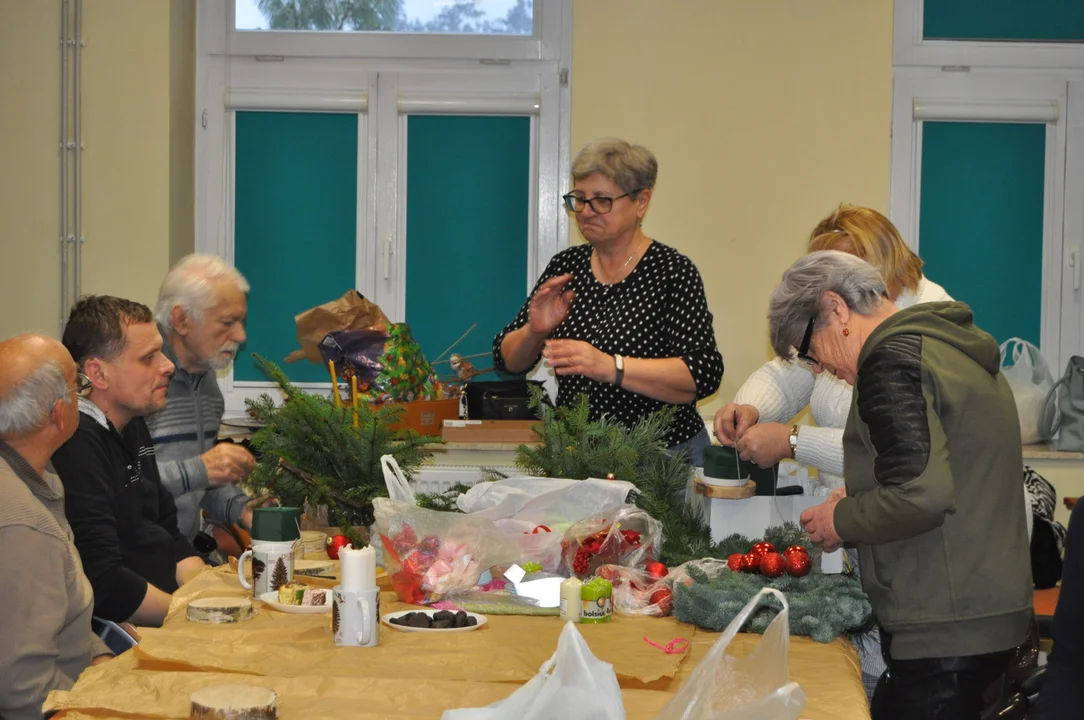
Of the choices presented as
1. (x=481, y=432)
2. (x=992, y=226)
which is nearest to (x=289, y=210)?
(x=481, y=432)

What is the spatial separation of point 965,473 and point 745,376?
2.69m

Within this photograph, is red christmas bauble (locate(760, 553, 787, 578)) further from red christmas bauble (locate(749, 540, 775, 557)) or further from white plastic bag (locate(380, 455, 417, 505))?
white plastic bag (locate(380, 455, 417, 505))

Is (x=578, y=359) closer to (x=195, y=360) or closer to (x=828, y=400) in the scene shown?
(x=828, y=400)

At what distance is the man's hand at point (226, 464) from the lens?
9.96 feet

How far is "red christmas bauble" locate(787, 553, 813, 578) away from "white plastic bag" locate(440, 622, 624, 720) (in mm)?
787

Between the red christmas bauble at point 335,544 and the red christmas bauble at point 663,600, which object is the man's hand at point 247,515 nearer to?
the red christmas bauble at point 335,544

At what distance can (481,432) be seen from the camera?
3938 mm

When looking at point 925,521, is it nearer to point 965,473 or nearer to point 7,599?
point 965,473

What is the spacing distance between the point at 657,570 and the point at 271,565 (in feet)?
2.25

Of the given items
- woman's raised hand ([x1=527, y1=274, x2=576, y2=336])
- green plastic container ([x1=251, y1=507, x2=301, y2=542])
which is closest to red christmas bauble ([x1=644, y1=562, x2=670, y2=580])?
green plastic container ([x1=251, y1=507, x2=301, y2=542])

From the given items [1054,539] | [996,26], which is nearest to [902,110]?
[996,26]

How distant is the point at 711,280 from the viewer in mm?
4578

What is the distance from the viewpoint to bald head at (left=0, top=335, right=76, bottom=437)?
7.04ft

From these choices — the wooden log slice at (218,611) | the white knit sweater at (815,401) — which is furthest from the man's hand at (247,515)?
the white knit sweater at (815,401)
